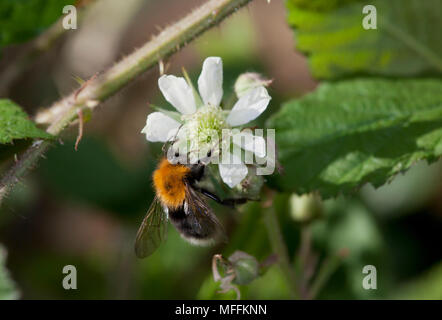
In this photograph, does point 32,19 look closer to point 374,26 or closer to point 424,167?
point 374,26

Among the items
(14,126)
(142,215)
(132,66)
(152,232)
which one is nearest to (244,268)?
(152,232)

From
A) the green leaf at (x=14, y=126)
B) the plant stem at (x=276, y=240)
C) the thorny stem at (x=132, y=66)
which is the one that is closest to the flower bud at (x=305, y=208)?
the plant stem at (x=276, y=240)

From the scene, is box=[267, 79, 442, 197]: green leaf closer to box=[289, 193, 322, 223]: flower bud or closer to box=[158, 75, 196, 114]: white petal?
box=[289, 193, 322, 223]: flower bud

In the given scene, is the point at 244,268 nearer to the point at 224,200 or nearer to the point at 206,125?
the point at 224,200

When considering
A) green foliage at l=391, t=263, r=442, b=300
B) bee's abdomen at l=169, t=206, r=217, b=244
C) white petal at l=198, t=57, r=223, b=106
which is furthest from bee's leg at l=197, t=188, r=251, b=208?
green foliage at l=391, t=263, r=442, b=300

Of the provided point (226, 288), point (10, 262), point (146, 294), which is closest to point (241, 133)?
point (226, 288)

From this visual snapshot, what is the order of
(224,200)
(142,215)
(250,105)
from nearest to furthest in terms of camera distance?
(250,105), (224,200), (142,215)
